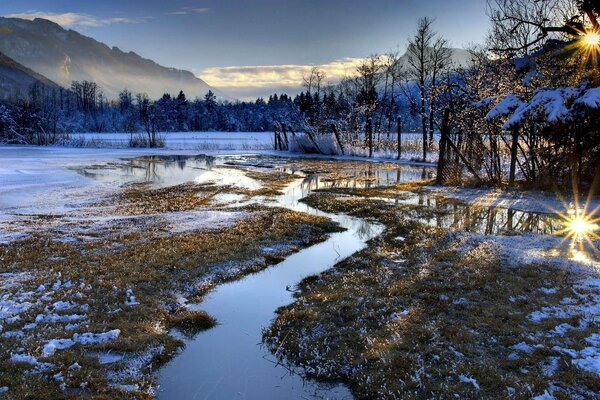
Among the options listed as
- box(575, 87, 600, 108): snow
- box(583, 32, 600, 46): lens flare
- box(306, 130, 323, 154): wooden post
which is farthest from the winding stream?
box(306, 130, 323, 154): wooden post

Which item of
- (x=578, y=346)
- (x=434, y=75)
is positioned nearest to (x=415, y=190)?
(x=578, y=346)

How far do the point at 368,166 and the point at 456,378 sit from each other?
2486 centimetres

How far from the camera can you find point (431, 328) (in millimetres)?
5699

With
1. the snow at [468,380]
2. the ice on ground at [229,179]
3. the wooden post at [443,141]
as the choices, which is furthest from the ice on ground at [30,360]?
the wooden post at [443,141]

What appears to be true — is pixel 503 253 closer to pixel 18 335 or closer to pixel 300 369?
pixel 300 369

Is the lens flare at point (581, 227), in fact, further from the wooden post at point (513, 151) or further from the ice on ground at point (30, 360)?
the ice on ground at point (30, 360)

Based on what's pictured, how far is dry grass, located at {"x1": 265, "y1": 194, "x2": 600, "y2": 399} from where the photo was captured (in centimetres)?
459

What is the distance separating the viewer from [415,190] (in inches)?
706

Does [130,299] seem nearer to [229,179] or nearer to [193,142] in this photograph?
[229,179]

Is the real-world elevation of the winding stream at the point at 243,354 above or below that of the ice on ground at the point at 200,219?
below

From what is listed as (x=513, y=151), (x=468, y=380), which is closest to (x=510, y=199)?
(x=513, y=151)

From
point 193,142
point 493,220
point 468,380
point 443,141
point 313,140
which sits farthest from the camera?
point 193,142

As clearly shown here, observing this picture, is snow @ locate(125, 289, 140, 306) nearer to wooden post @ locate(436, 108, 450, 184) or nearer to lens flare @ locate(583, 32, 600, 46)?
wooden post @ locate(436, 108, 450, 184)

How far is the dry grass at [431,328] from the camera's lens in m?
4.59
